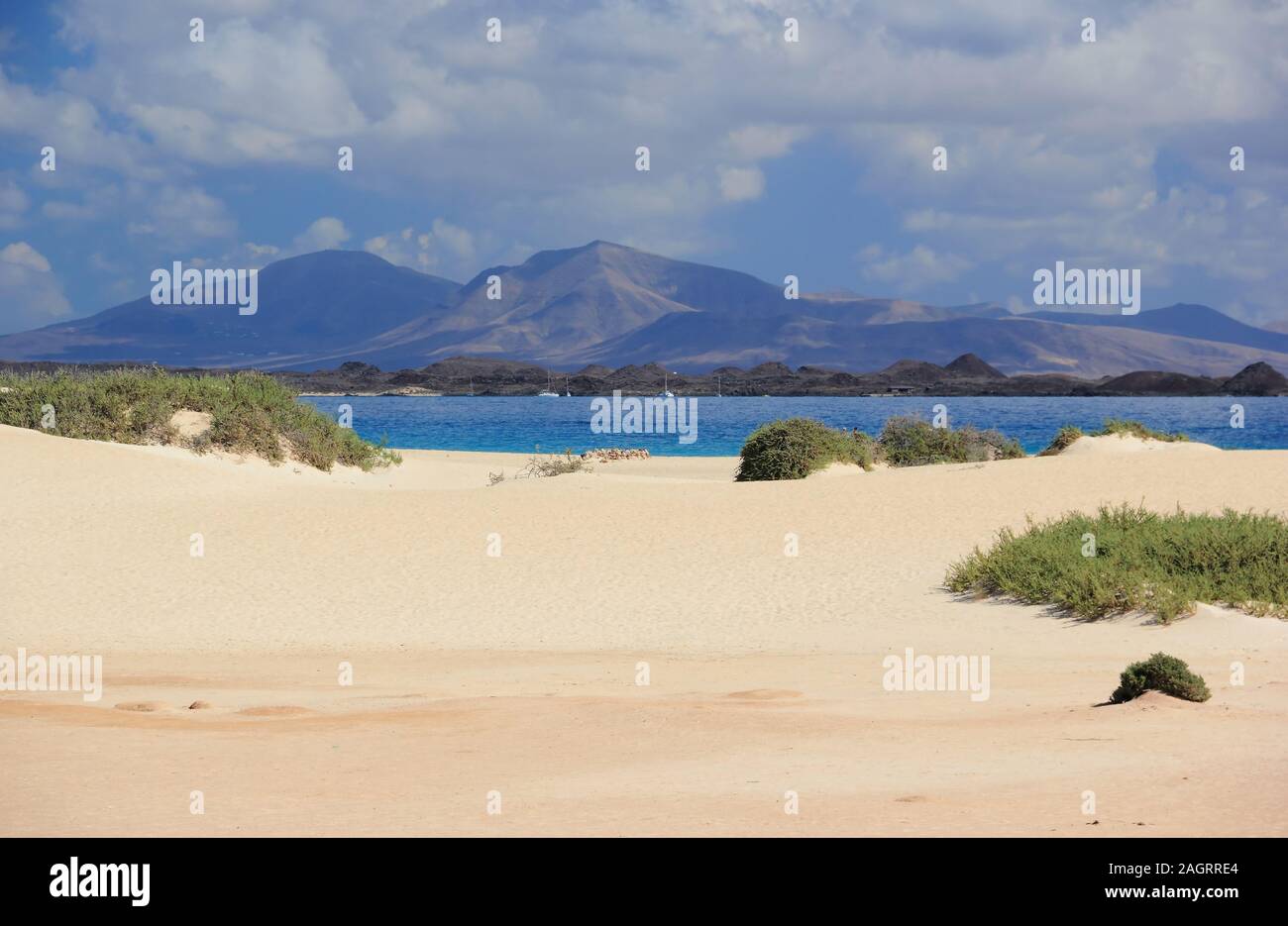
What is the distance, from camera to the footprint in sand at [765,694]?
34.1 feet

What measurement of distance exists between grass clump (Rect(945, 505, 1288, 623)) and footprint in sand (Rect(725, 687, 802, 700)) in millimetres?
4395

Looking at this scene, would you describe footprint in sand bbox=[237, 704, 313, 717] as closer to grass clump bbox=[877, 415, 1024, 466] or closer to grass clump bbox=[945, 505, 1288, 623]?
grass clump bbox=[945, 505, 1288, 623]

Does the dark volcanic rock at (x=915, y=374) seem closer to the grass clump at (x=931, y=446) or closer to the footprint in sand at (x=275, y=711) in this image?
the grass clump at (x=931, y=446)

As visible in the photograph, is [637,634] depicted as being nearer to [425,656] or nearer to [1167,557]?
[425,656]

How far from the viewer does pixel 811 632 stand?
546 inches

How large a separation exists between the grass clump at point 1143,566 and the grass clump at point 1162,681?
359 cm

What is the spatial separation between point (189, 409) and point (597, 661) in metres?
21.3

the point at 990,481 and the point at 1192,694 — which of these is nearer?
the point at 1192,694

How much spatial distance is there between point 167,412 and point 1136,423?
23032mm

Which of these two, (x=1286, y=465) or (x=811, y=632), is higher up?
(x=1286, y=465)

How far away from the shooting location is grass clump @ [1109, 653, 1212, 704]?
9.35 meters

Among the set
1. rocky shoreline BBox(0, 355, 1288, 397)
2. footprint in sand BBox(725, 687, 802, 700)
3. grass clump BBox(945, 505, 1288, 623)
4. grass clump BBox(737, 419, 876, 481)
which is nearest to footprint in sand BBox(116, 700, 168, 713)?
footprint in sand BBox(725, 687, 802, 700)

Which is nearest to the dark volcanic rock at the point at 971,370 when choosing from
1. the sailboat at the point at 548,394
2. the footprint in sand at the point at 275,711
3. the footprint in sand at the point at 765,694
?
the sailboat at the point at 548,394

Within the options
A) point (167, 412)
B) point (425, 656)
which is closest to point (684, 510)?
point (425, 656)
